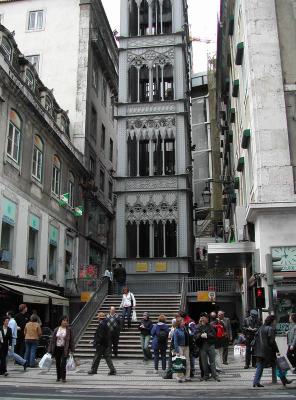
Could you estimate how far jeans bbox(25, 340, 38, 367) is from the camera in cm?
1539

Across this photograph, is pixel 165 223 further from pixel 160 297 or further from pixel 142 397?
pixel 142 397

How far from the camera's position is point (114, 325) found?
15461 millimetres

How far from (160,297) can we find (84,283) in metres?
5.13

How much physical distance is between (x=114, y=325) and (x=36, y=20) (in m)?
29.2

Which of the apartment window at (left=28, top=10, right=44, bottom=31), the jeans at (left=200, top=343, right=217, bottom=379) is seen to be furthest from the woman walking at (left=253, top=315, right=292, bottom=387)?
the apartment window at (left=28, top=10, right=44, bottom=31)

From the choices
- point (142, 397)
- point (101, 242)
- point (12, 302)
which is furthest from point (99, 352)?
point (101, 242)

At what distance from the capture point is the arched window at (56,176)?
28.4 metres

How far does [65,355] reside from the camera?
12.3 m

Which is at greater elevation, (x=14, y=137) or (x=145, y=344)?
(x=14, y=137)

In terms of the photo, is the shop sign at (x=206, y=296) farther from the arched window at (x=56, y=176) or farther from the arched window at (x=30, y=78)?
the arched window at (x=30, y=78)

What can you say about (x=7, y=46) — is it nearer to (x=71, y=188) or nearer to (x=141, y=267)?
(x=71, y=188)

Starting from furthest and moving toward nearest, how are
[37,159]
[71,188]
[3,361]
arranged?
[71,188] < [37,159] < [3,361]

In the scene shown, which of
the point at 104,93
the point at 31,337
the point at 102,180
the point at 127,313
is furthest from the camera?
the point at 104,93

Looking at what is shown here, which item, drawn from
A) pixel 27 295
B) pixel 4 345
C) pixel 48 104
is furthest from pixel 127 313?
pixel 48 104
